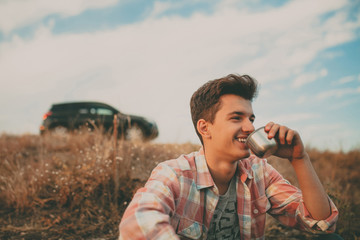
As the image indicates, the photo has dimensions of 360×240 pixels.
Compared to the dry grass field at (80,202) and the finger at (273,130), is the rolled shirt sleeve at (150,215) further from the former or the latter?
the dry grass field at (80,202)

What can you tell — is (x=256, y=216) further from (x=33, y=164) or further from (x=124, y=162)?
(x=33, y=164)

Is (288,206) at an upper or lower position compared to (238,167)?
lower

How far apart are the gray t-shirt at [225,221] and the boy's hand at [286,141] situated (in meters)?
0.49

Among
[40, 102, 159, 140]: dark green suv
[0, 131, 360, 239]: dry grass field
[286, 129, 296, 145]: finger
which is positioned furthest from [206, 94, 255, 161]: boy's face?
[40, 102, 159, 140]: dark green suv

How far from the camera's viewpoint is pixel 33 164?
16.0ft

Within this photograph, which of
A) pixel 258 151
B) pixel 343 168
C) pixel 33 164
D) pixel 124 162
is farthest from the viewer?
pixel 343 168

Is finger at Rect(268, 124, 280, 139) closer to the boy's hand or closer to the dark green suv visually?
the boy's hand

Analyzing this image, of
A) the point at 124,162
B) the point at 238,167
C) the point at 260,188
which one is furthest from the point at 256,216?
the point at 124,162

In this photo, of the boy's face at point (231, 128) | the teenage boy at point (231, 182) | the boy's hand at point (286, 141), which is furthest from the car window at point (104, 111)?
the boy's hand at point (286, 141)

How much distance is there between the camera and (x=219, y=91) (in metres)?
1.97

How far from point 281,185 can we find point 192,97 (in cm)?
99

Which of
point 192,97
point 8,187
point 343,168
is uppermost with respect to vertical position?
point 192,97

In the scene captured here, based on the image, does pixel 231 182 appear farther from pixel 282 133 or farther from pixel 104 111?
pixel 104 111

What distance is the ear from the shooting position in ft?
6.63
